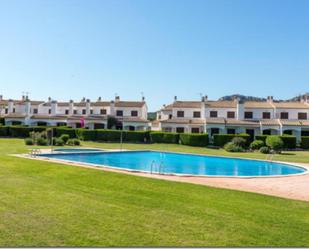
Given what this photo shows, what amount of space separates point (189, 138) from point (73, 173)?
30.4 metres

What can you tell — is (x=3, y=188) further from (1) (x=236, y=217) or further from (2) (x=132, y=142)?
(2) (x=132, y=142)

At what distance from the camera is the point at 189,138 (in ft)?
146

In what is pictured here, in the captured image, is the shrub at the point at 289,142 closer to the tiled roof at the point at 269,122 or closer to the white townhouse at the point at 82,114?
the tiled roof at the point at 269,122

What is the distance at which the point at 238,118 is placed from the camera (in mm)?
53281

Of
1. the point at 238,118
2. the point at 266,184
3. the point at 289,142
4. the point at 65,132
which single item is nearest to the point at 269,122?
the point at 238,118

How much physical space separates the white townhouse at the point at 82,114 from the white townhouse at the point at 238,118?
22.1ft

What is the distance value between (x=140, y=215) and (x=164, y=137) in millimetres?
38421

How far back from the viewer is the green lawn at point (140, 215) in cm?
666

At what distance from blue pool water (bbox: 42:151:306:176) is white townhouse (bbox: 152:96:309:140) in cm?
1778

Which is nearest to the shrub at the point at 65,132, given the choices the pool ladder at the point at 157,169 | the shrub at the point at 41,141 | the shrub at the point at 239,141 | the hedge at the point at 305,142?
the shrub at the point at 41,141

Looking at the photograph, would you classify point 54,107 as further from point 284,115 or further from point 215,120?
point 284,115

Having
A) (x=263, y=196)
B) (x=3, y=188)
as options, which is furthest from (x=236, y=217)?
(x=3, y=188)

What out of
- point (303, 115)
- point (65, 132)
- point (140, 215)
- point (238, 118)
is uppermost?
point (303, 115)

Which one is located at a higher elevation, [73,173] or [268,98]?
[268,98]
